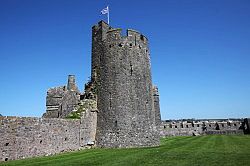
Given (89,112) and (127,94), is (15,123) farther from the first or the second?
(127,94)

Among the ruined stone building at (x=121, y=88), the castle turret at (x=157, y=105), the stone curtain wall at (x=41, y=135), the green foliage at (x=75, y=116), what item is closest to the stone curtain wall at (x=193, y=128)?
the castle turret at (x=157, y=105)

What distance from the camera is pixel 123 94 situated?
2225 centimetres

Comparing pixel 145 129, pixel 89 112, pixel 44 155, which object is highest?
pixel 89 112

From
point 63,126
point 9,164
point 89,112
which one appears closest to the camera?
point 9,164

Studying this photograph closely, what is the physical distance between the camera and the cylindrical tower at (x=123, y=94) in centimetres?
2172

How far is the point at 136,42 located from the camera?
79.0 ft

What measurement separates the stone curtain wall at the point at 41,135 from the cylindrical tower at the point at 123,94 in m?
1.73

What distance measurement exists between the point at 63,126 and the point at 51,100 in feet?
35.3

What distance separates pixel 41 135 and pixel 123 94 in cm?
818

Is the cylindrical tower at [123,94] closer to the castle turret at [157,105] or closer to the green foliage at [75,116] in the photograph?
the green foliage at [75,116]

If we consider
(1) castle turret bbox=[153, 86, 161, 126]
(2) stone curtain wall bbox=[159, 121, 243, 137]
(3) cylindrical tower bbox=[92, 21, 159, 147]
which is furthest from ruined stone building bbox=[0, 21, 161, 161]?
(2) stone curtain wall bbox=[159, 121, 243, 137]

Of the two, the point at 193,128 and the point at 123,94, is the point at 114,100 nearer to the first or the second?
the point at 123,94

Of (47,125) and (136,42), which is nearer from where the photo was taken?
(47,125)

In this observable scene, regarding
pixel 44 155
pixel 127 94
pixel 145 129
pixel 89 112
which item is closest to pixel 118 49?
pixel 127 94
